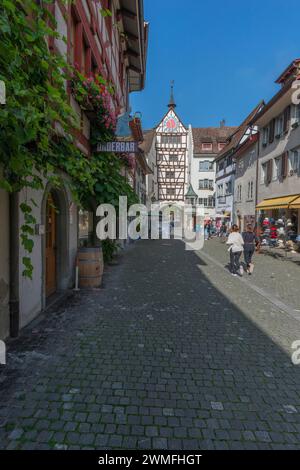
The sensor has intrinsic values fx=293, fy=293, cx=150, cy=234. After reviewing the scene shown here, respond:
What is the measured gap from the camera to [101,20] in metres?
9.87

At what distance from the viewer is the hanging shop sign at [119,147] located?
22.0 feet

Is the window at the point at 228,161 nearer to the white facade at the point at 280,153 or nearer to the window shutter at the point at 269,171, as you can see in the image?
the white facade at the point at 280,153

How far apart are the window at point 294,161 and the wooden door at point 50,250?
1385 cm

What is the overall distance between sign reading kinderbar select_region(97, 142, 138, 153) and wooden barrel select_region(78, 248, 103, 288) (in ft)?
8.13

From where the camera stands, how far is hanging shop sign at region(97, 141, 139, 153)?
6.71 meters

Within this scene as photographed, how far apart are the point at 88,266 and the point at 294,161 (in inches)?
555

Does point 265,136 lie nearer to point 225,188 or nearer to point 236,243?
point 225,188

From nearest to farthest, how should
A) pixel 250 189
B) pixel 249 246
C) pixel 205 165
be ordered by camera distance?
1. pixel 249 246
2. pixel 250 189
3. pixel 205 165

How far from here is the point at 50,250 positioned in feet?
20.9

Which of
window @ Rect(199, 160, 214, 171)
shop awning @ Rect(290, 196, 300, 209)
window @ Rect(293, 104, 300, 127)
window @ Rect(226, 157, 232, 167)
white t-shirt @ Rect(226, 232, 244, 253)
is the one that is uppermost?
window @ Rect(199, 160, 214, 171)

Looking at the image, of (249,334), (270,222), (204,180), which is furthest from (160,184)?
(249,334)

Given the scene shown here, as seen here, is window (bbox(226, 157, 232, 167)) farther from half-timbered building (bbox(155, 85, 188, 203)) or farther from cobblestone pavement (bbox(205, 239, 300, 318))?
cobblestone pavement (bbox(205, 239, 300, 318))

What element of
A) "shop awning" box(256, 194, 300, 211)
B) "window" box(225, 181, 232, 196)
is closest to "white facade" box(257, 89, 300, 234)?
"shop awning" box(256, 194, 300, 211)

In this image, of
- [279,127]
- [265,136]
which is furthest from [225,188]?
[279,127]
